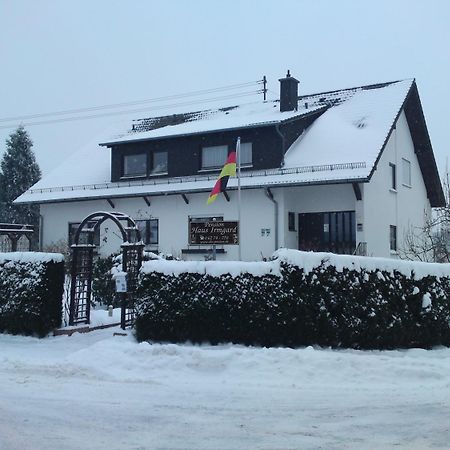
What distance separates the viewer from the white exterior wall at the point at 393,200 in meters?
20.0

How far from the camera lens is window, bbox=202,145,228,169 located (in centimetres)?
2227

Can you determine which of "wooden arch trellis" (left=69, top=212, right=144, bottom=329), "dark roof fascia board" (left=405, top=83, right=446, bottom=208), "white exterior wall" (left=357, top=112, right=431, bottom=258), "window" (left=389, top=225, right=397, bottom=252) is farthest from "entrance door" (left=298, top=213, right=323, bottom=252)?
"wooden arch trellis" (left=69, top=212, right=144, bottom=329)

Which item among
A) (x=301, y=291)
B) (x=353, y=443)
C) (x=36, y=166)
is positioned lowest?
(x=353, y=443)

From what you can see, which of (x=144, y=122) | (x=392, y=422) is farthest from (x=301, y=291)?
(x=144, y=122)

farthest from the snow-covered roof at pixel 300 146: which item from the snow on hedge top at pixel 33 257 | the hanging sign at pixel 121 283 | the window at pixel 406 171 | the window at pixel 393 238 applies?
the snow on hedge top at pixel 33 257

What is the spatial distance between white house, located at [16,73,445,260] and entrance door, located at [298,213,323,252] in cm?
4

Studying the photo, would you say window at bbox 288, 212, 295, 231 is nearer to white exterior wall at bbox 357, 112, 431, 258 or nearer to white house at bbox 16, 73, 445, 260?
white house at bbox 16, 73, 445, 260

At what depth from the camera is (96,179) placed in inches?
992

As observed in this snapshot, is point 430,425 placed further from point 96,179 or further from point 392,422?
point 96,179

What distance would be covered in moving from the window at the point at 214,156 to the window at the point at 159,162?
1822mm

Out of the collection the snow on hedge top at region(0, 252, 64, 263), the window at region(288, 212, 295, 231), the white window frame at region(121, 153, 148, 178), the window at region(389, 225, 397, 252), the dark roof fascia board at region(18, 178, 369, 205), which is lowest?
the snow on hedge top at region(0, 252, 64, 263)

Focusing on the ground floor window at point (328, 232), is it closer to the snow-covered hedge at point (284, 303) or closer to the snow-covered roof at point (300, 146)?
the snow-covered roof at point (300, 146)

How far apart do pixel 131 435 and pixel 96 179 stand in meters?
20.7

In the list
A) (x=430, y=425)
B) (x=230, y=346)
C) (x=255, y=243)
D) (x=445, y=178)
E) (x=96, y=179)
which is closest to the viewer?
(x=430, y=425)
